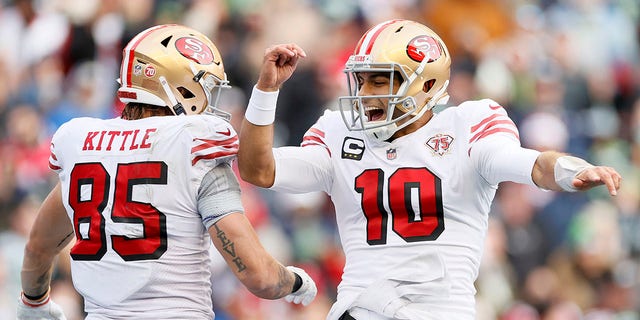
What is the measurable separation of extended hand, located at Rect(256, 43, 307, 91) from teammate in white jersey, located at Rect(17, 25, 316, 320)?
0.92 feet

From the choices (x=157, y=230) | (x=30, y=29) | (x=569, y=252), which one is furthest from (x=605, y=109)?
(x=157, y=230)

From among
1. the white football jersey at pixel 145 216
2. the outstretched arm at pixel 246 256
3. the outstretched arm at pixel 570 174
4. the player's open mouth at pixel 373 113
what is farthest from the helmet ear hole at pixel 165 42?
the outstretched arm at pixel 570 174

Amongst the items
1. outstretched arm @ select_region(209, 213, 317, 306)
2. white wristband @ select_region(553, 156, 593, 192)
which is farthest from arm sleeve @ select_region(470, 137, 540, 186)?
outstretched arm @ select_region(209, 213, 317, 306)

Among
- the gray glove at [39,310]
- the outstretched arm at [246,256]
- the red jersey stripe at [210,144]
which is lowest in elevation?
the gray glove at [39,310]

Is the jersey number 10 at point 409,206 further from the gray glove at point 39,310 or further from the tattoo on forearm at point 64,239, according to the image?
the gray glove at point 39,310

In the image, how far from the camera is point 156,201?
5637 mm

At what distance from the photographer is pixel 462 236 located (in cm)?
607

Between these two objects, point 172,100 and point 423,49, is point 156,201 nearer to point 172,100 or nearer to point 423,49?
point 172,100

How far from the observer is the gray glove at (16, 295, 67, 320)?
652 centimetres

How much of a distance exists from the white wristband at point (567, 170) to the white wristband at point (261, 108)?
1350 millimetres

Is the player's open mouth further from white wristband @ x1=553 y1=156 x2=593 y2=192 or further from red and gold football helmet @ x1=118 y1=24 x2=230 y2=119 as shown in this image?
white wristband @ x1=553 y1=156 x2=593 y2=192

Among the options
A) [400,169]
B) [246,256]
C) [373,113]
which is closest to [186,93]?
[246,256]

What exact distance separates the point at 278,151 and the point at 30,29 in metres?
7.28

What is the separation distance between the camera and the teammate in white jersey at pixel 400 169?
597cm
